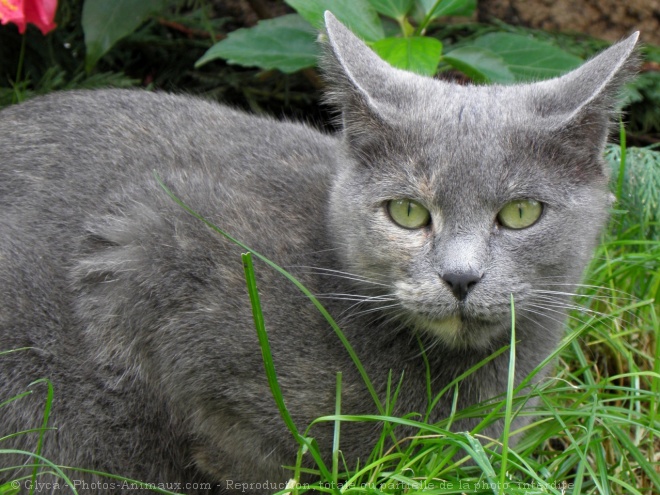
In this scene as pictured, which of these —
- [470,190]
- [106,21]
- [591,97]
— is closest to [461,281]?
[470,190]

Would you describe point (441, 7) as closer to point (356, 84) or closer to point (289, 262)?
point (356, 84)

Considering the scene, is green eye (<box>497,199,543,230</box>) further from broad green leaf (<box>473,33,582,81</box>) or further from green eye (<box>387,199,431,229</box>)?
broad green leaf (<box>473,33,582,81</box>)

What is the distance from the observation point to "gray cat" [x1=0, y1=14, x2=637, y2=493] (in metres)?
2.13

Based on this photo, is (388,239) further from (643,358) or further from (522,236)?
(643,358)

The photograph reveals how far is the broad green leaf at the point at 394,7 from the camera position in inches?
127

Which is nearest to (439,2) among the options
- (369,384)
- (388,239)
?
(388,239)

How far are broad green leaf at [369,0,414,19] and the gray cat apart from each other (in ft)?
2.74

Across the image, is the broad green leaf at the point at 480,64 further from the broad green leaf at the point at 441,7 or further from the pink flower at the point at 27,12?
the pink flower at the point at 27,12

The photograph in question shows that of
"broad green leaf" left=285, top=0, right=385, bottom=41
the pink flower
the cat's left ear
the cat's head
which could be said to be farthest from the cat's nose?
the pink flower

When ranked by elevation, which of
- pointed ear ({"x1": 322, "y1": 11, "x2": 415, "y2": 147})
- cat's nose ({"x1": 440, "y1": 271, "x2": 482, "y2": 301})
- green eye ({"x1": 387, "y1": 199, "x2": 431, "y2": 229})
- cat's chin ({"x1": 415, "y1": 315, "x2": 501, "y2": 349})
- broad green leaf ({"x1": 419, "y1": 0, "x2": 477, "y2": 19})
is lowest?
cat's chin ({"x1": 415, "y1": 315, "x2": 501, "y2": 349})

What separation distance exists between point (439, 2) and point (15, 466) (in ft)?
6.69

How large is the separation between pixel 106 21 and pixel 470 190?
1.81 meters

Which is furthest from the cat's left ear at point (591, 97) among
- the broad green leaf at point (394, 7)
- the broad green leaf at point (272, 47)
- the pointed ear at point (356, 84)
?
the broad green leaf at point (272, 47)

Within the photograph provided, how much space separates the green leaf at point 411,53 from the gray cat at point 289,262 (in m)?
0.49
